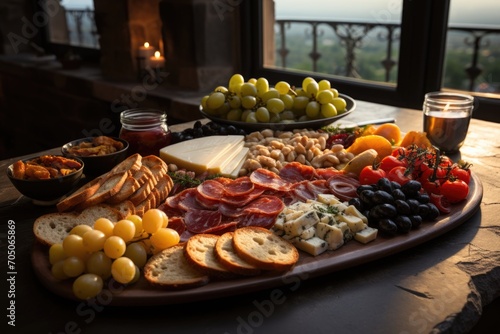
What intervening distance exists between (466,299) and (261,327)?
387 mm

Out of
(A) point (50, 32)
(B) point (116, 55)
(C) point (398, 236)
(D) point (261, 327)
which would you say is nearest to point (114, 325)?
(D) point (261, 327)

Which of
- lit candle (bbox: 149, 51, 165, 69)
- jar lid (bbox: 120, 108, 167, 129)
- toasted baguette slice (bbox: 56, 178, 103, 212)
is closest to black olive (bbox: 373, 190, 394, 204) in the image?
toasted baguette slice (bbox: 56, 178, 103, 212)

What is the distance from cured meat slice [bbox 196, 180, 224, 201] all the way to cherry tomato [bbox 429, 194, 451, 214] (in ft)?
1.68

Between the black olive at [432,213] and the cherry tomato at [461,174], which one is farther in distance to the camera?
the cherry tomato at [461,174]

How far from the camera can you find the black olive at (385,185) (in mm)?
1089

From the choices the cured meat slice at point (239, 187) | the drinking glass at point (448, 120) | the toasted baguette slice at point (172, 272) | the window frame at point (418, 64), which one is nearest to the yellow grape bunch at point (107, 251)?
the toasted baguette slice at point (172, 272)

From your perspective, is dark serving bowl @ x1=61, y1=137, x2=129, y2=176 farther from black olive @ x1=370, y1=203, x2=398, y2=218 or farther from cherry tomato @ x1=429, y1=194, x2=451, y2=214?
cherry tomato @ x1=429, y1=194, x2=451, y2=214

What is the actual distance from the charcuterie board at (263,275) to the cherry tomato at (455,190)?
0.09 m

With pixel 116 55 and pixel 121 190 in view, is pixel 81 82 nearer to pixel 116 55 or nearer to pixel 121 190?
pixel 116 55

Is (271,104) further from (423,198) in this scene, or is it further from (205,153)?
(423,198)

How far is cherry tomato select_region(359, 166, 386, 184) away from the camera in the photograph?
1.21 m

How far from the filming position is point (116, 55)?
Answer: 145 inches

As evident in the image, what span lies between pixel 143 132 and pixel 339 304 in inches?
35.9

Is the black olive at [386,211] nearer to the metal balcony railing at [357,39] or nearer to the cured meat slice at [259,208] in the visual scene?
the cured meat slice at [259,208]
